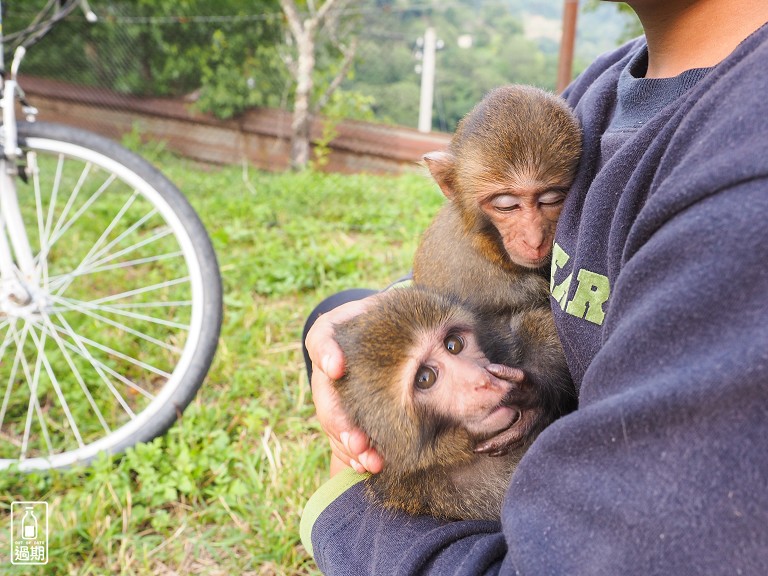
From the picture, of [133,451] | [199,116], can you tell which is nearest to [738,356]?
[133,451]

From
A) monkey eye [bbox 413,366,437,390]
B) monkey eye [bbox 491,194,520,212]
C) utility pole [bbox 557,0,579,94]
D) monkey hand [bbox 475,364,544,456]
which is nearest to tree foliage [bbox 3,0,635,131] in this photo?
utility pole [bbox 557,0,579,94]

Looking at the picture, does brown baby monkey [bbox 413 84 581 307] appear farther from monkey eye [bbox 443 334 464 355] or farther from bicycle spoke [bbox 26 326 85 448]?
bicycle spoke [bbox 26 326 85 448]

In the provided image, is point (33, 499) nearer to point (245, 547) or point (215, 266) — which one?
point (245, 547)

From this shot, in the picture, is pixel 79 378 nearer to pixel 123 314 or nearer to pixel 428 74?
pixel 123 314

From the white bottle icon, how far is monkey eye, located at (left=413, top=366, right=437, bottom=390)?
67.3 inches

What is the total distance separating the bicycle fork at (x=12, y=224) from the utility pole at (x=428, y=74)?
5470 millimetres

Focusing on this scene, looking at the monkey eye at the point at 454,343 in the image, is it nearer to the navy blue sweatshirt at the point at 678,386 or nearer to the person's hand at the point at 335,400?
the person's hand at the point at 335,400

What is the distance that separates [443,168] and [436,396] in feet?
3.39

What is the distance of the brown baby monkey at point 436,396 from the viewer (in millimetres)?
1690

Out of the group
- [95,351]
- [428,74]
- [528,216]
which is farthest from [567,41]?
[95,351]

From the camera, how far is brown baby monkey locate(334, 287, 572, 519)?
66.6 inches

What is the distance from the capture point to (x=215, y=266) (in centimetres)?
324
